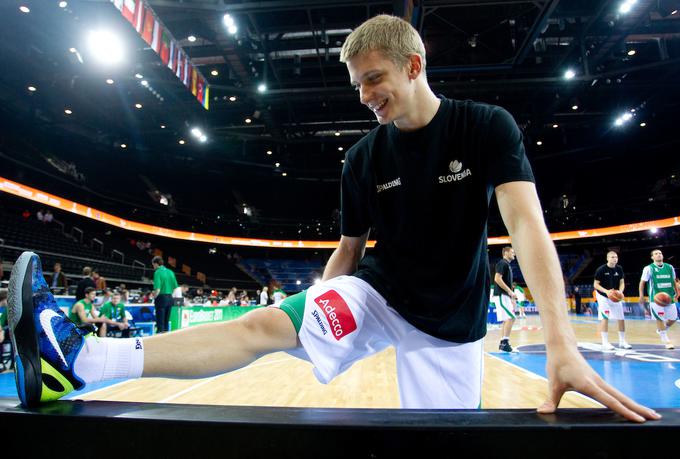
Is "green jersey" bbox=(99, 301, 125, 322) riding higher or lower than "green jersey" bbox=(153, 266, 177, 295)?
lower

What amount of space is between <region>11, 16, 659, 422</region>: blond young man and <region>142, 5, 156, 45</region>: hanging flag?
7061mm

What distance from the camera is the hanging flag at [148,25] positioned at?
7012 millimetres

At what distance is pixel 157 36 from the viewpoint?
7.52 meters

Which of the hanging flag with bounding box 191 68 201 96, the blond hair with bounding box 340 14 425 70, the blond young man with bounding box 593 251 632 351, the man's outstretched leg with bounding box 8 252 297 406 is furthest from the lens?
the hanging flag with bounding box 191 68 201 96

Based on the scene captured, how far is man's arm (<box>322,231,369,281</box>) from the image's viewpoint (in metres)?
1.81

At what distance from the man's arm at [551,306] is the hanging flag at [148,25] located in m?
7.65

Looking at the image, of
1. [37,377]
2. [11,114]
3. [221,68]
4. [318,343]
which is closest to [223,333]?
[318,343]

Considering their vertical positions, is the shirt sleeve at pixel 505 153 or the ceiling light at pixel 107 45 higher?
the ceiling light at pixel 107 45

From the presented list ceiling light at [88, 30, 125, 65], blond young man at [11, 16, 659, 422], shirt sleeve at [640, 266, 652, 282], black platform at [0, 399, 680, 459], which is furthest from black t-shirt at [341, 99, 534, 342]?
ceiling light at [88, 30, 125, 65]

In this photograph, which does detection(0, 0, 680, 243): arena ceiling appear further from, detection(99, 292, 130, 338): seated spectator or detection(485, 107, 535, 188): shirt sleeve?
A: detection(485, 107, 535, 188): shirt sleeve

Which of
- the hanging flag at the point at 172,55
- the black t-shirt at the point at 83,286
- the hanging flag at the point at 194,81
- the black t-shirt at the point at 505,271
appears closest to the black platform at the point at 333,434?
the black t-shirt at the point at 505,271

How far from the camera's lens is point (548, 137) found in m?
23.2

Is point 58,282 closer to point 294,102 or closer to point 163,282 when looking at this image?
point 163,282

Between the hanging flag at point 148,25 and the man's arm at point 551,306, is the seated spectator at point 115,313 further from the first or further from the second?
the man's arm at point 551,306
